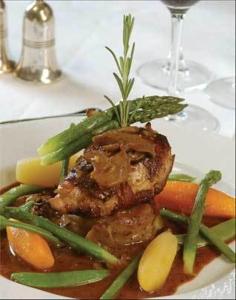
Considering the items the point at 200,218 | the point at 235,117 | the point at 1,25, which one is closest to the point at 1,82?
the point at 1,25

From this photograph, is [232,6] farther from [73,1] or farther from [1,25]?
[1,25]

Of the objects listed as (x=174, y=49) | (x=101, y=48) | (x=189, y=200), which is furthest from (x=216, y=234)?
(x=101, y=48)

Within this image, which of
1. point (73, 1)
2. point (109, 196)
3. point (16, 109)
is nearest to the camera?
point (109, 196)

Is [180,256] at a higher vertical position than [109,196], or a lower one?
lower

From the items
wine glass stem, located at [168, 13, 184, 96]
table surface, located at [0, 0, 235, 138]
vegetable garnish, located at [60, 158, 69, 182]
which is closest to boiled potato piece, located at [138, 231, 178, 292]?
vegetable garnish, located at [60, 158, 69, 182]

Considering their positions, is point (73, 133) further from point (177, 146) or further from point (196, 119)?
point (196, 119)

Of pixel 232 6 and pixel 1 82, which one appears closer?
pixel 1 82
